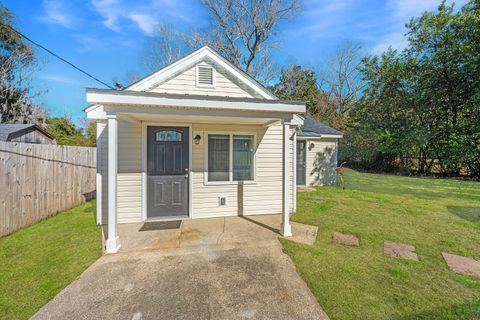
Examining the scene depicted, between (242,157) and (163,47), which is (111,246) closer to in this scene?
(242,157)

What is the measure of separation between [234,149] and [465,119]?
1661 cm

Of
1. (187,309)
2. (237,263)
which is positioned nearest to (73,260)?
(187,309)

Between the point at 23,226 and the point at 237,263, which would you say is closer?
the point at 237,263

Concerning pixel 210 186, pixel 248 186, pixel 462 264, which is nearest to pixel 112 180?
pixel 210 186

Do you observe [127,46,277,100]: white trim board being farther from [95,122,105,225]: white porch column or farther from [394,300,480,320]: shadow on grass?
[394,300,480,320]: shadow on grass

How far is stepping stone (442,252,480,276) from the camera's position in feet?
9.99

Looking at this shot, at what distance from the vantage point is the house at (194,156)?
4.85 m

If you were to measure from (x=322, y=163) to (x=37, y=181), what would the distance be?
1034cm

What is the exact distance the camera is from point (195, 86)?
5.22m

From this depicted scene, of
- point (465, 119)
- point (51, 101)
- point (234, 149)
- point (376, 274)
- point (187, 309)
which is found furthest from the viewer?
point (51, 101)

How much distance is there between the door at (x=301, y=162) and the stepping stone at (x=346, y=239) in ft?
Result: 19.3

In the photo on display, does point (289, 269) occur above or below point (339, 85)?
below

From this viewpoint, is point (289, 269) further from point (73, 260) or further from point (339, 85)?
point (339, 85)

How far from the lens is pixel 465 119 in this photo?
1330 cm
